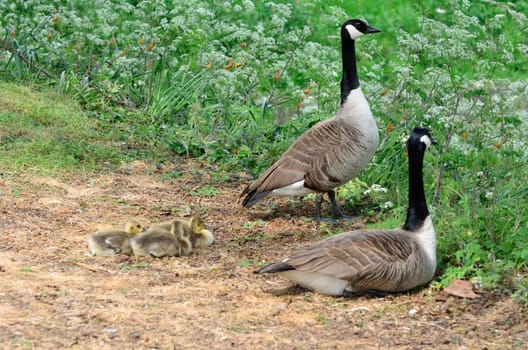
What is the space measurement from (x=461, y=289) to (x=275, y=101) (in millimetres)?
5841

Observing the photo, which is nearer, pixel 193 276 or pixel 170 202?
pixel 193 276

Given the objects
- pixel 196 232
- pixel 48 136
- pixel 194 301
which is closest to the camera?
pixel 194 301

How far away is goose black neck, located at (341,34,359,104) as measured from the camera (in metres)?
8.85

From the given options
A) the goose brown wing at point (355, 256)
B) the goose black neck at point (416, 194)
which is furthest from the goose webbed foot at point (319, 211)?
the goose brown wing at point (355, 256)

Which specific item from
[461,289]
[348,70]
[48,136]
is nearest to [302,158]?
[348,70]

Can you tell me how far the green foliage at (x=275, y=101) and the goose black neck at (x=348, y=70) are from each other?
343 mm

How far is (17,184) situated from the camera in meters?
9.05

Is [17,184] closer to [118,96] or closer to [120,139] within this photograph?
[120,139]

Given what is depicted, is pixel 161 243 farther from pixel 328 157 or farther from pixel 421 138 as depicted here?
pixel 421 138

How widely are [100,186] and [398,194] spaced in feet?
9.39

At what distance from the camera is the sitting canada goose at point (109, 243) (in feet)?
24.2

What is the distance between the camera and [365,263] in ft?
21.6

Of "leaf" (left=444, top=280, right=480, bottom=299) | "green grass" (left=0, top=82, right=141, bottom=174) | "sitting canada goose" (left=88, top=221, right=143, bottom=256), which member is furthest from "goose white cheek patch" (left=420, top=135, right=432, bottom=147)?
"green grass" (left=0, top=82, right=141, bottom=174)

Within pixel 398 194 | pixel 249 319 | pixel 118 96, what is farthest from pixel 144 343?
pixel 118 96
